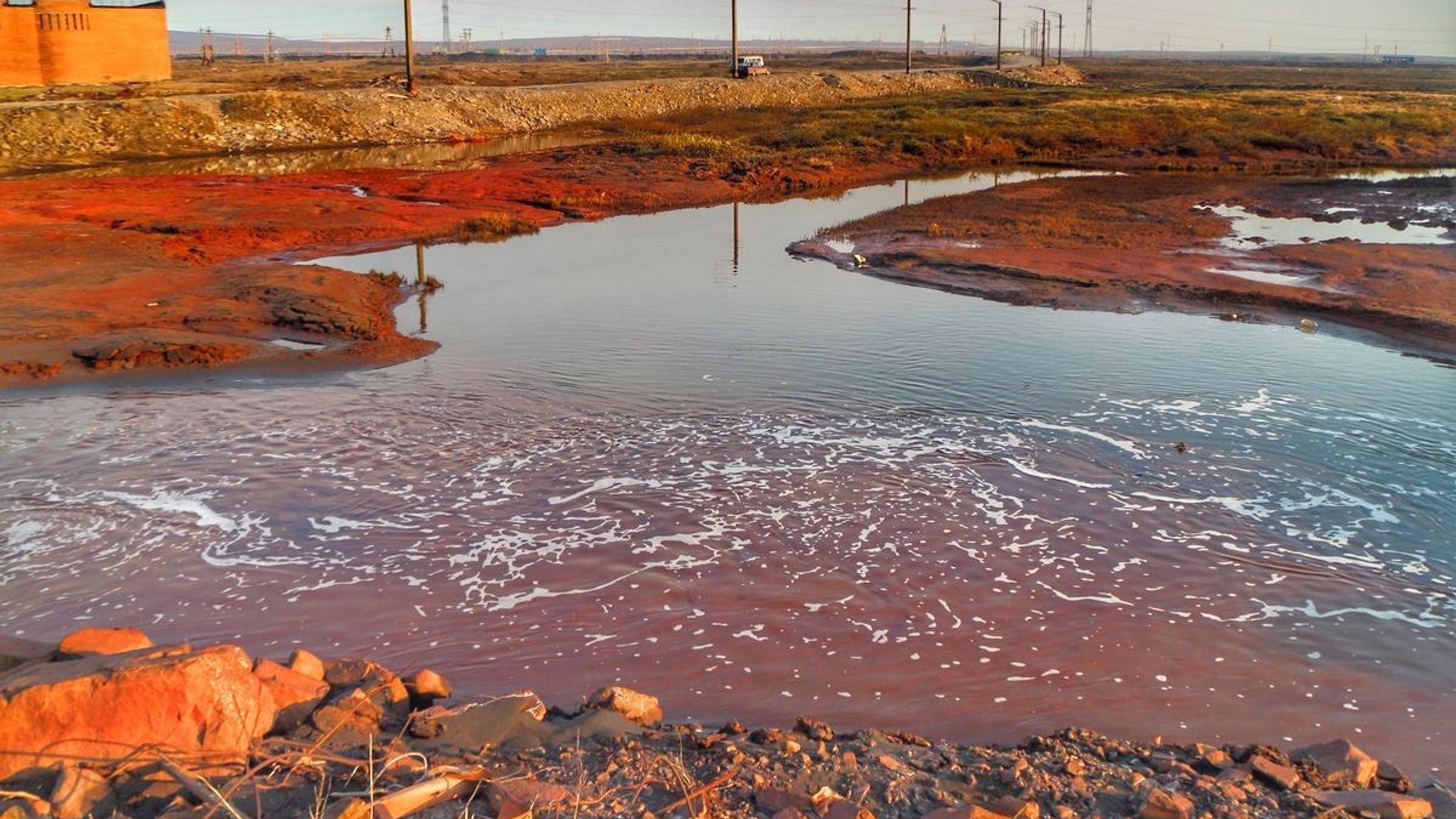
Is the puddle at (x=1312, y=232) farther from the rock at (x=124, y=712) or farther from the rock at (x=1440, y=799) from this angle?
the rock at (x=124, y=712)

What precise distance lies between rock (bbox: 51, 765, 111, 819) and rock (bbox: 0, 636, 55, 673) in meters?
1.08

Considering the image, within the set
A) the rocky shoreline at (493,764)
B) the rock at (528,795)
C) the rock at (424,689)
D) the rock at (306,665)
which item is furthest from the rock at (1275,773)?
the rock at (306,665)

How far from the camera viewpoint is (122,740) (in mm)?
4309

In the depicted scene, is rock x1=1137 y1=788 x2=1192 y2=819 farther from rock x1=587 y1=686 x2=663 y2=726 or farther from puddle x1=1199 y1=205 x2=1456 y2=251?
puddle x1=1199 y1=205 x2=1456 y2=251

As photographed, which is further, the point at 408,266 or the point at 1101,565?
the point at 408,266

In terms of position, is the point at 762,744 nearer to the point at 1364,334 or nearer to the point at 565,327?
the point at 565,327

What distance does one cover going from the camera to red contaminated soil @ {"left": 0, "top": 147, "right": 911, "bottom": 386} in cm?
1277

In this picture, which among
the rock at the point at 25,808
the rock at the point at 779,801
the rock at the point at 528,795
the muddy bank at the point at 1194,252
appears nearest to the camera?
the rock at the point at 25,808

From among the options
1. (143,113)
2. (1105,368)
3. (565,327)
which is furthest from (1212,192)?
(143,113)

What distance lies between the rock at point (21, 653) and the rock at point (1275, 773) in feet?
16.0

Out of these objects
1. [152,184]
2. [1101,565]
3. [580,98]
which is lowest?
[1101,565]

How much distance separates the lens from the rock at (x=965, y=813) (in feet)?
12.8

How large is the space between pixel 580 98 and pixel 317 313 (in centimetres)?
4019

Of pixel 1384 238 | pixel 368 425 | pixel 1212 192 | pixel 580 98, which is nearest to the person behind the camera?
pixel 368 425
